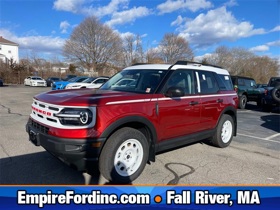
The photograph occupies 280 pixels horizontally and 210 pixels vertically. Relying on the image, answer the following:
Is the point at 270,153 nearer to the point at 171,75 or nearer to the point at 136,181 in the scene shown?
the point at 171,75

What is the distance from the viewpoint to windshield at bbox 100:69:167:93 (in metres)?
3.94

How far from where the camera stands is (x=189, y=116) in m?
4.27

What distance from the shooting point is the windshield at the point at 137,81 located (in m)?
3.94

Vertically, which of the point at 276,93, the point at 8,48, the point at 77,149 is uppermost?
the point at 8,48

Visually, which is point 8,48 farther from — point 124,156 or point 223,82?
point 124,156

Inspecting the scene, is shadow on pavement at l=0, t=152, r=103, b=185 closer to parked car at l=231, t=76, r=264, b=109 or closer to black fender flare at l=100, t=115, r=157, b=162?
black fender flare at l=100, t=115, r=157, b=162

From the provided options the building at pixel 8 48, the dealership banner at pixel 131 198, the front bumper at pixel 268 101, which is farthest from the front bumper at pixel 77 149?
the building at pixel 8 48

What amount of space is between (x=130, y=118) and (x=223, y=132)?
10.0ft

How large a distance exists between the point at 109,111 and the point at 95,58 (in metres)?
49.8

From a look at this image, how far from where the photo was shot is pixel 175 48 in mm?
56438

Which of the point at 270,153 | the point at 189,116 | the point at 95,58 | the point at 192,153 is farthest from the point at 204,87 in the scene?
the point at 95,58

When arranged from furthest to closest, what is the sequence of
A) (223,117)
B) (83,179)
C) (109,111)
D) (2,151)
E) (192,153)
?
(223,117) < (192,153) < (2,151) < (83,179) < (109,111)

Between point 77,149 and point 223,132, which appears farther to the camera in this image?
point 223,132

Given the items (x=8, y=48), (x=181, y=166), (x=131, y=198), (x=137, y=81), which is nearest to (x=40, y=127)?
(x=131, y=198)
